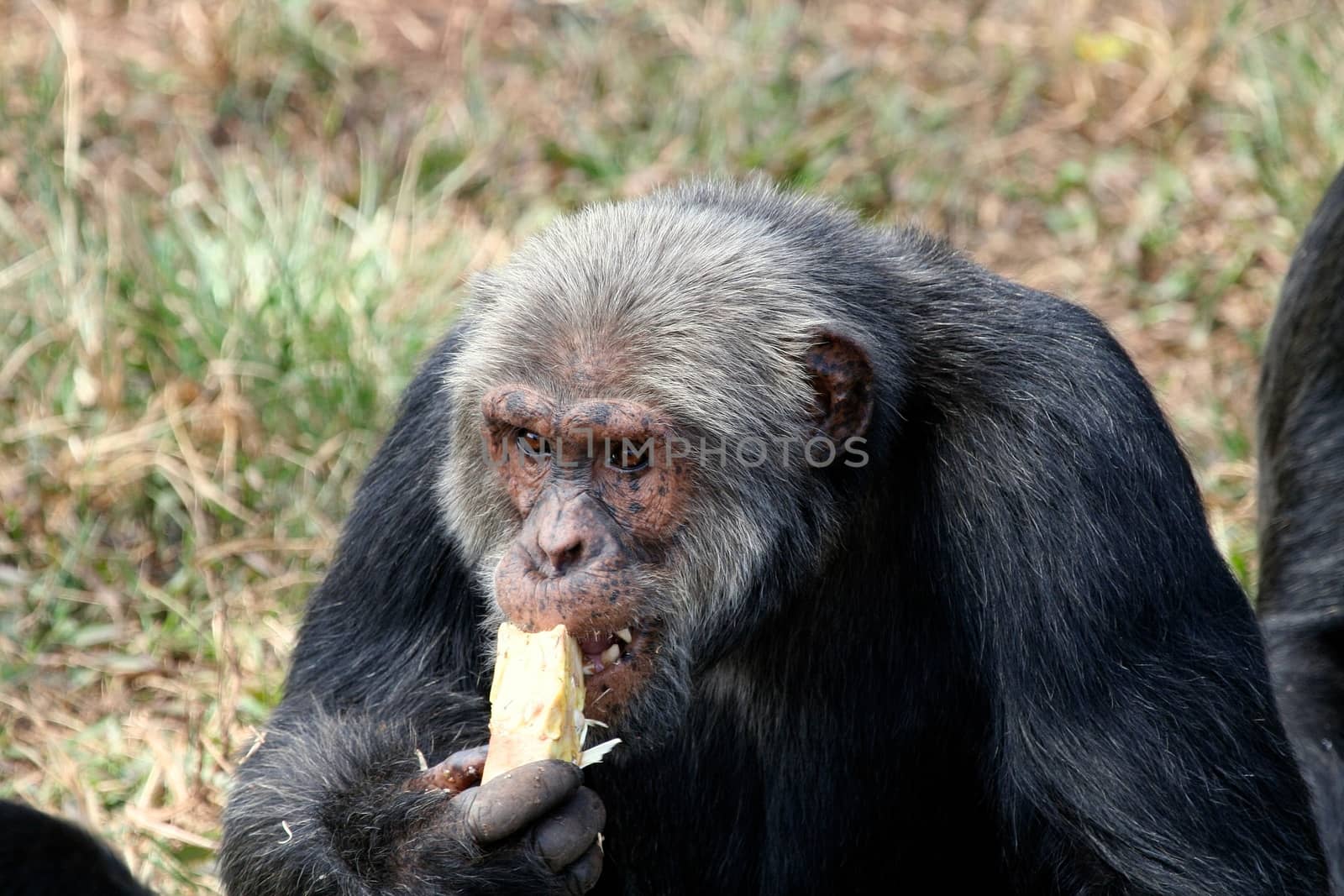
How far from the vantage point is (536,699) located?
481 centimetres

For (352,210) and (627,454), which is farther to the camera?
(352,210)

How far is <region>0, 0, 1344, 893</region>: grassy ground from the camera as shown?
7875 millimetres

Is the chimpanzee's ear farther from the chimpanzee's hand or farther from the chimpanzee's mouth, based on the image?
the chimpanzee's hand

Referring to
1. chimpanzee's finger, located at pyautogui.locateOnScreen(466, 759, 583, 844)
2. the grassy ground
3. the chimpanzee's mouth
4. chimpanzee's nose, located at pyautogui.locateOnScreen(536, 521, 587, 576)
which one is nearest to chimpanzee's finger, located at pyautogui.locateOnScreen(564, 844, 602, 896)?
chimpanzee's finger, located at pyautogui.locateOnScreen(466, 759, 583, 844)

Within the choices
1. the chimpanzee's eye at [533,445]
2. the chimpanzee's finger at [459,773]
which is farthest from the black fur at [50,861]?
the chimpanzee's eye at [533,445]

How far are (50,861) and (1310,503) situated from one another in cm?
483

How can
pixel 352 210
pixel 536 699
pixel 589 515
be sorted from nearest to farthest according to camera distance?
pixel 536 699
pixel 589 515
pixel 352 210

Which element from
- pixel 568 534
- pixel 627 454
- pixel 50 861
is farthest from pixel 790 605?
pixel 50 861

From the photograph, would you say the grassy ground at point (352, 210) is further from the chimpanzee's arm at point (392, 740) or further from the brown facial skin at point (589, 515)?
the brown facial skin at point (589, 515)

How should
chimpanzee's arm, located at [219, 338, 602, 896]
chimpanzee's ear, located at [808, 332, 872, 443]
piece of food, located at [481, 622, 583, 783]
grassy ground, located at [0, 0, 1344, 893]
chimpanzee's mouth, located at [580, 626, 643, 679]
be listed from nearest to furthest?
piece of food, located at [481, 622, 583, 783], chimpanzee's arm, located at [219, 338, 602, 896], chimpanzee's mouth, located at [580, 626, 643, 679], chimpanzee's ear, located at [808, 332, 872, 443], grassy ground, located at [0, 0, 1344, 893]

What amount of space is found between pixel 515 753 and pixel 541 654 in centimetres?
32

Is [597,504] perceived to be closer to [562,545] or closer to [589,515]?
[589,515]

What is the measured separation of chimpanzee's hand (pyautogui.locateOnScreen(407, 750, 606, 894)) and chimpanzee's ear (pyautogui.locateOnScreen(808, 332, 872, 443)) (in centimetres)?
125

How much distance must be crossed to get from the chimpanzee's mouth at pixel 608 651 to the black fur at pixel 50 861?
1.60 m
